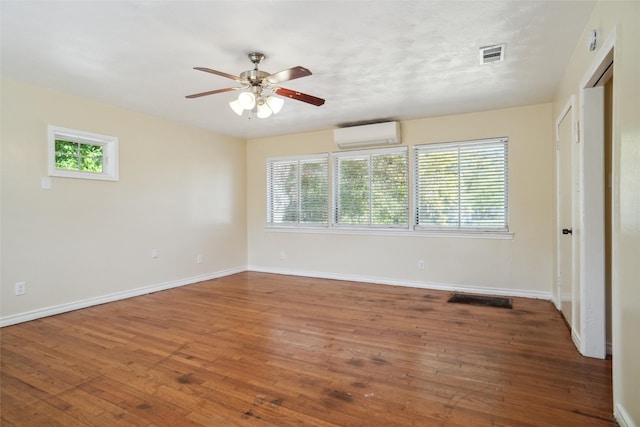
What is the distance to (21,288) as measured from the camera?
3.59 m

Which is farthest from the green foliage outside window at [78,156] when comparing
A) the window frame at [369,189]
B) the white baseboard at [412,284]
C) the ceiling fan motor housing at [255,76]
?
the window frame at [369,189]

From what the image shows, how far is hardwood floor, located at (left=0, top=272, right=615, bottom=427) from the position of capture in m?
1.94

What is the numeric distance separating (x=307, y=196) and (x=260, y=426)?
14.7ft

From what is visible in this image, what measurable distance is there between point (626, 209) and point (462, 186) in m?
3.14

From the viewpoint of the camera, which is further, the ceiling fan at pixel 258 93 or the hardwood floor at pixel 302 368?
the ceiling fan at pixel 258 93

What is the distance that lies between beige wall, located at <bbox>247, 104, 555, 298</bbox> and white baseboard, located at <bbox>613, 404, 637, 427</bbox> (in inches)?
112

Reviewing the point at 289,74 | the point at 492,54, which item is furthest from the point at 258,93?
the point at 492,54

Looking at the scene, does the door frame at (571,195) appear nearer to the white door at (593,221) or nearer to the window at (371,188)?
the white door at (593,221)

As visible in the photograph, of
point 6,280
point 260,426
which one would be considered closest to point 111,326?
point 6,280

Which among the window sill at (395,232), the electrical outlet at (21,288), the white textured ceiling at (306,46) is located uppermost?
the white textured ceiling at (306,46)

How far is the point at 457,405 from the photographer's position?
2014 millimetres

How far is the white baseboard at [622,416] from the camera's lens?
166 cm

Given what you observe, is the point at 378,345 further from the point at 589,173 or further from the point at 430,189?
the point at 430,189

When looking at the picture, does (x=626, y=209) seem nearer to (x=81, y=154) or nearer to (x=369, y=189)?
(x=369, y=189)
